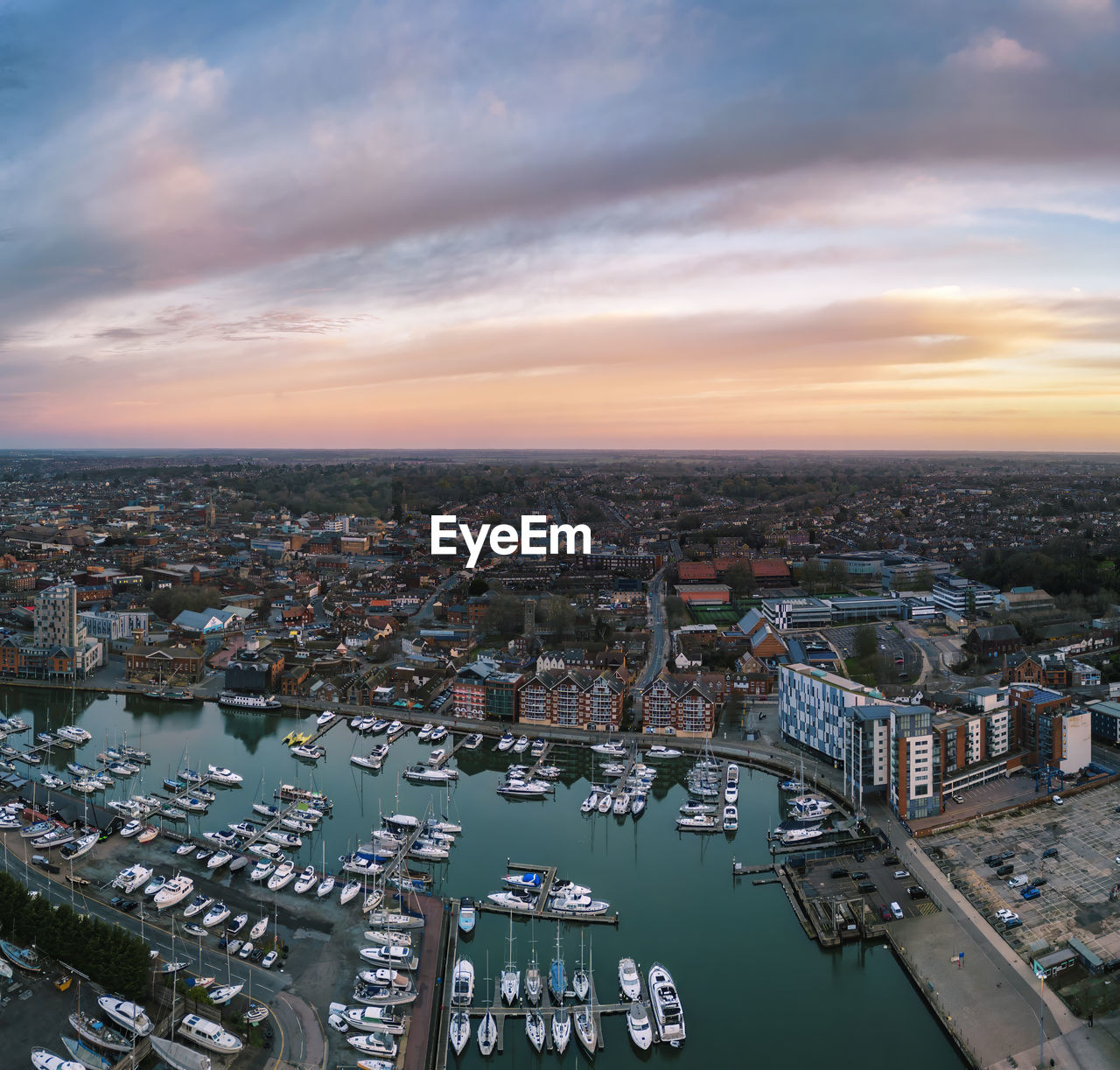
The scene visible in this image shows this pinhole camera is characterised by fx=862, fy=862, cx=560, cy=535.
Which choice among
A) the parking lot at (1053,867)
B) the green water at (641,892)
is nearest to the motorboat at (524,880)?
the green water at (641,892)

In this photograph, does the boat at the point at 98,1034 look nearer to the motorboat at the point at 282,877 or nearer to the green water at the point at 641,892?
the green water at the point at 641,892

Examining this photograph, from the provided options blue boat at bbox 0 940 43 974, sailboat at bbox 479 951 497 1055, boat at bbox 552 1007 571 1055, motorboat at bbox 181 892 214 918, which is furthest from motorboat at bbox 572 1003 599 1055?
blue boat at bbox 0 940 43 974

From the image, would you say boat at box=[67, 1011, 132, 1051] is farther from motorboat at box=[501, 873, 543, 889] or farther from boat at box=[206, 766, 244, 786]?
boat at box=[206, 766, 244, 786]

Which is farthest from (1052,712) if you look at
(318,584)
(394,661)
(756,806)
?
(318,584)

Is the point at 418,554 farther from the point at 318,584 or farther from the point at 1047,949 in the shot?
the point at 1047,949

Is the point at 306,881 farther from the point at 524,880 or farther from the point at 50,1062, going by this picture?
the point at 50,1062
